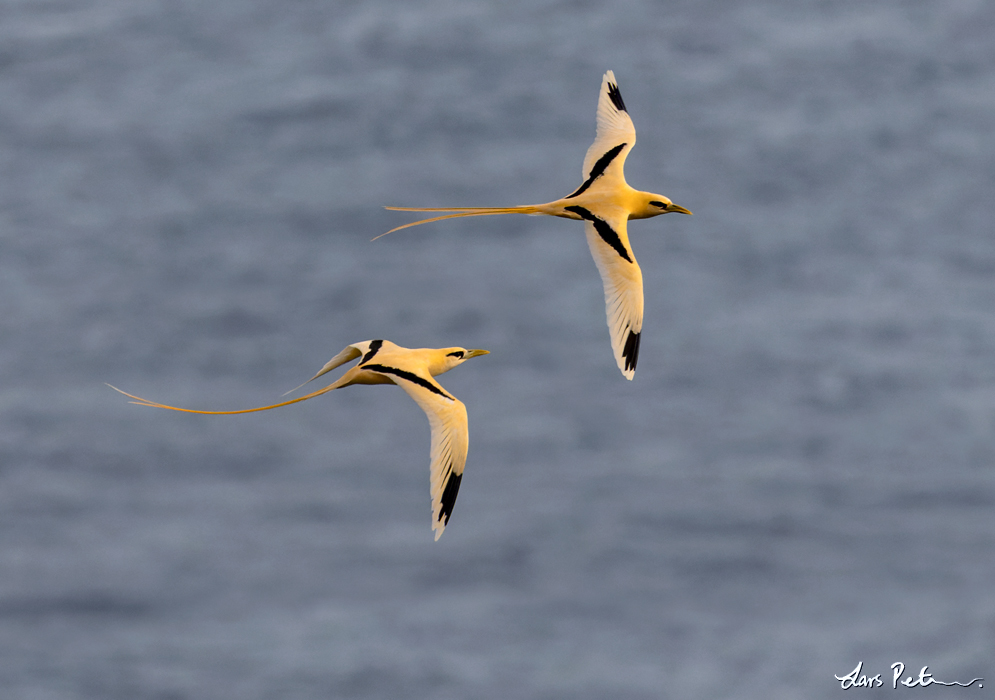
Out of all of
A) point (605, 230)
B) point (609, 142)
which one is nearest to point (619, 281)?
point (605, 230)

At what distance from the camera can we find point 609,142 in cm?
3750

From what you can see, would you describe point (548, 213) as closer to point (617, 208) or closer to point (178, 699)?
point (617, 208)

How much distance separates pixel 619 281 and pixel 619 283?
0.05m

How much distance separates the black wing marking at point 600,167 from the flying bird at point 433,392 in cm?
553

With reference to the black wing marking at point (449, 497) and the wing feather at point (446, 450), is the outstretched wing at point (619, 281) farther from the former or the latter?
the black wing marking at point (449, 497)

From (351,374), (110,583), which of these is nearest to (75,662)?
(110,583)

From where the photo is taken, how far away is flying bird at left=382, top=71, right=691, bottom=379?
1346 inches

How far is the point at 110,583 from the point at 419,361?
4205cm

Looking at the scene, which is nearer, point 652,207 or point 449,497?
point 449,497

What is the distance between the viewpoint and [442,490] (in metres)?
29.6

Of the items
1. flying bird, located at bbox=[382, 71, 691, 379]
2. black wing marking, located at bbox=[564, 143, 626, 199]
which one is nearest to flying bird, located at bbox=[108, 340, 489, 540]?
flying bird, located at bbox=[382, 71, 691, 379]

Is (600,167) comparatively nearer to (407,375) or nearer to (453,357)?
(453,357)

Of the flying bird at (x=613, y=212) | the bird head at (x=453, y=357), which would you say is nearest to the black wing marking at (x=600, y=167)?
the flying bird at (x=613, y=212)

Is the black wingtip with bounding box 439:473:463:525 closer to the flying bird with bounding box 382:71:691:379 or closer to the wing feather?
the wing feather
